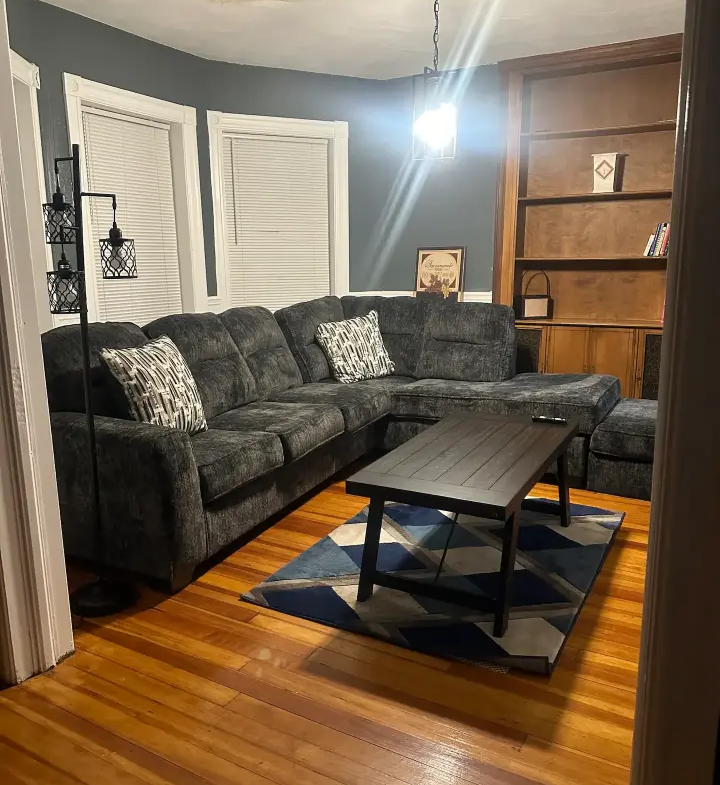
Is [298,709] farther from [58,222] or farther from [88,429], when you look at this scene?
[58,222]

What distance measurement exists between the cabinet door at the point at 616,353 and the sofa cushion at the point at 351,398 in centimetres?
160

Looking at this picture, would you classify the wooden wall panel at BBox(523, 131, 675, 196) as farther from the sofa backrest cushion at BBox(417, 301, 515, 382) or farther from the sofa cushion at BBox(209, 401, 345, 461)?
the sofa cushion at BBox(209, 401, 345, 461)

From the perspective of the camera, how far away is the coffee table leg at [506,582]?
87.0 inches

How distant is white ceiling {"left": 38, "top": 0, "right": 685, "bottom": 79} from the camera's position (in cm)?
374

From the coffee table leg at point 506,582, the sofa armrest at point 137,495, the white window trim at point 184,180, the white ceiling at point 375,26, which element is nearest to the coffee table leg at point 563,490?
the coffee table leg at point 506,582

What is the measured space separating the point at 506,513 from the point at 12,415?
4.76 ft

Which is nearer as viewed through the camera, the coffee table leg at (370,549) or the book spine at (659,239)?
the coffee table leg at (370,549)

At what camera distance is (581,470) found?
3.58 meters

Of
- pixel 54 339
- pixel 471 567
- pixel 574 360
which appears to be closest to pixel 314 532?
pixel 471 567

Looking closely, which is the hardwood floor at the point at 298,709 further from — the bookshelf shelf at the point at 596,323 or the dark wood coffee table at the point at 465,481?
the bookshelf shelf at the point at 596,323

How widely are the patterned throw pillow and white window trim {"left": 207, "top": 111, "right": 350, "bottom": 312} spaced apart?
77.3 inches

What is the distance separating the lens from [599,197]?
4773 millimetres

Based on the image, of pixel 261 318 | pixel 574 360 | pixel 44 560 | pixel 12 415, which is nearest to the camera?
pixel 12 415

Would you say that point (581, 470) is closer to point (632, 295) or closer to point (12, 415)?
point (632, 295)
